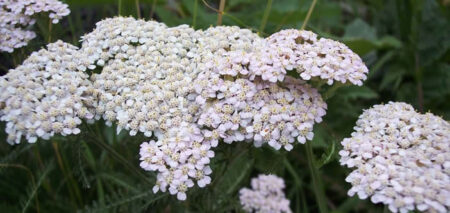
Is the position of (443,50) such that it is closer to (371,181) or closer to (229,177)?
(229,177)

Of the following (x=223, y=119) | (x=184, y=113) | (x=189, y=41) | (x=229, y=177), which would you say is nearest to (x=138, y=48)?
(x=189, y=41)

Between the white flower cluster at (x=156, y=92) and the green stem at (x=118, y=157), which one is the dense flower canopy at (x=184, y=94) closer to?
the white flower cluster at (x=156, y=92)

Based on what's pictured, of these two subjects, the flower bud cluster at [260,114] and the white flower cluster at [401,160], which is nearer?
the white flower cluster at [401,160]

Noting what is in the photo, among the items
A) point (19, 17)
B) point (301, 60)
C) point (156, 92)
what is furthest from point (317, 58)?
point (19, 17)

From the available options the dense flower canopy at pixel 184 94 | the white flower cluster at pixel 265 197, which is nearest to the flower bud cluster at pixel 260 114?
the dense flower canopy at pixel 184 94

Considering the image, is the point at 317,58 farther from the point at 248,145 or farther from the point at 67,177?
the point at 67,177

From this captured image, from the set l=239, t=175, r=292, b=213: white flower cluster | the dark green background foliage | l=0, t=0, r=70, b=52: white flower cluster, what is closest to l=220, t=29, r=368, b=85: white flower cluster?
the dark green background foliage
